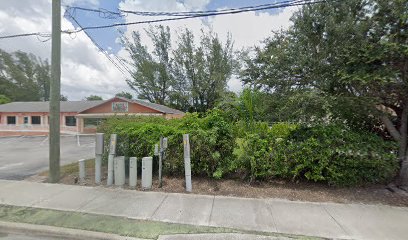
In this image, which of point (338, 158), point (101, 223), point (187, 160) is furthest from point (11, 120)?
point (338, 158)

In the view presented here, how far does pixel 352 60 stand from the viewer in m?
5.01

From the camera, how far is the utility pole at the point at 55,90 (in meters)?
6.10

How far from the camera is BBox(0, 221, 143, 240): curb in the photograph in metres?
3.62

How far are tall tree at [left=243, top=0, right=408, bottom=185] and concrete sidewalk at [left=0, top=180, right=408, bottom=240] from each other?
2258 millimetres

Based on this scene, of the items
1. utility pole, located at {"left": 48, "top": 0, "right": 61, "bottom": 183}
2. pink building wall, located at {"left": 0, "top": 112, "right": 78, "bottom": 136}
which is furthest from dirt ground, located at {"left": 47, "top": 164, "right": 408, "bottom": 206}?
pink building wall, located at {"left": 0, "top": 112, "right": 78, "bottom": 136}

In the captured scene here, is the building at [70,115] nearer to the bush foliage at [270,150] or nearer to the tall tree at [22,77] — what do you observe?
the bush foliage at [270,150]

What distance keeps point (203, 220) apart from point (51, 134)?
15.7ft

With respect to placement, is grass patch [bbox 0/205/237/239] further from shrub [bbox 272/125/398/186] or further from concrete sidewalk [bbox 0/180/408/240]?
shrub [bbox 272/125/398/186]

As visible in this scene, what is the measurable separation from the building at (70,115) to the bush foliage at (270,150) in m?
17.5

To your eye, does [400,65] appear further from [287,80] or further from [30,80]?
[30,80]

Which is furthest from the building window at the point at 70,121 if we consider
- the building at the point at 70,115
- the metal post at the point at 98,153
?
the metal post at the point at 98,153

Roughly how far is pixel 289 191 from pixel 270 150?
106 centimetres

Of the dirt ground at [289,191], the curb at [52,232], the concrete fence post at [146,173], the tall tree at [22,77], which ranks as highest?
the tall tree at [22,77]

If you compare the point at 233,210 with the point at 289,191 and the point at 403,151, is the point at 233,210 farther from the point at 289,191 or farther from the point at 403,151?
the point at 403,151
